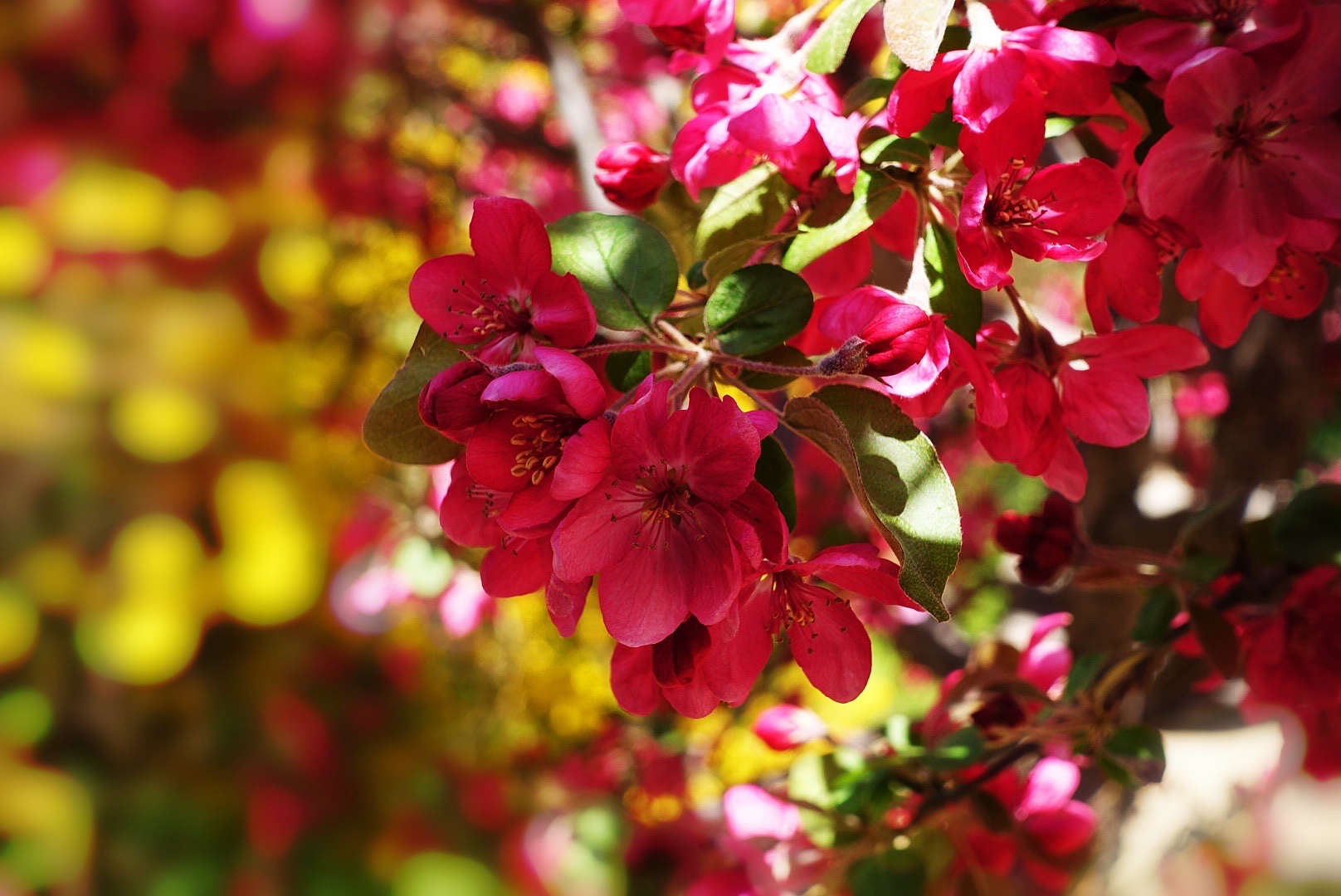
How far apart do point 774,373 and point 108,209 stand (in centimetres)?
250

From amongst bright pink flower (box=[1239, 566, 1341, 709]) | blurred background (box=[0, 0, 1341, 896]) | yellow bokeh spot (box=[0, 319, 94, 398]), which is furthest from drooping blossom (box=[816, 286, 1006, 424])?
yellow bokeh spot (box=[0, 319, 94, 398])

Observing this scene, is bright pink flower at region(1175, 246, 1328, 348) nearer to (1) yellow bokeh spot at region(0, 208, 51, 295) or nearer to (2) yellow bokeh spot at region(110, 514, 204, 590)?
(2) yellow bokeh spot at region(110, 514, 204, 590)

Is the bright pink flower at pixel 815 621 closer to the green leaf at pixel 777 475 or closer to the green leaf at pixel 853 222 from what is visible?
the green leaf at pixel 777 475

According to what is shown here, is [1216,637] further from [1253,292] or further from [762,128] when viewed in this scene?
[762,128]

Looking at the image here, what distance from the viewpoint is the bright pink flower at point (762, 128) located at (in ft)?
1.26

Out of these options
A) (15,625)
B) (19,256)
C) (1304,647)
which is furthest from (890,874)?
(19,256)

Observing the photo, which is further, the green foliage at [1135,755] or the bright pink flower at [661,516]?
the green foliage at [1135,755]

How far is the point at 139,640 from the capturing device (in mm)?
2158

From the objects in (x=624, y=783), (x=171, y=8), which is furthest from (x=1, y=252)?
(x=624, y=783)

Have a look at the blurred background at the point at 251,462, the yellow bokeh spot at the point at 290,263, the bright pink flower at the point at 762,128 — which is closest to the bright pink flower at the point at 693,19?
the bright pink flower at the point at 762,128

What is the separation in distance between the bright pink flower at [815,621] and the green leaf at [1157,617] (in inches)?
11.4

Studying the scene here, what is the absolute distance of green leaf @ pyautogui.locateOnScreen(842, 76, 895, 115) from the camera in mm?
440

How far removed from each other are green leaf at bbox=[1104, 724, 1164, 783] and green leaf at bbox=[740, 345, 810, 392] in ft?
1.29

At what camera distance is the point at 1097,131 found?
0.48 meters
